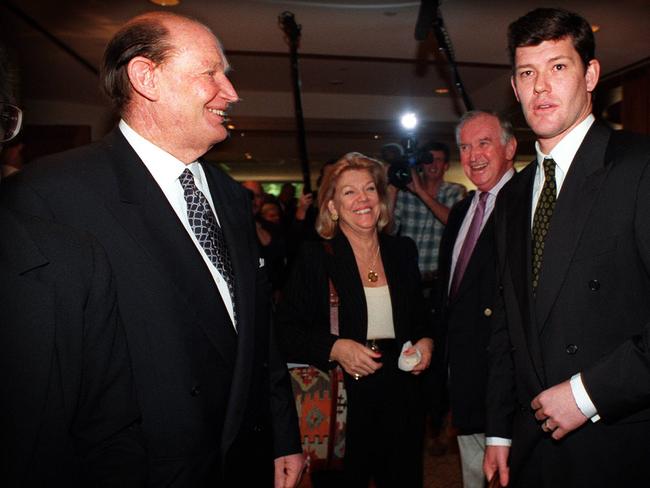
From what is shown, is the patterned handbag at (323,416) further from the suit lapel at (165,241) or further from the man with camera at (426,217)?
the man with camera at (426,217)

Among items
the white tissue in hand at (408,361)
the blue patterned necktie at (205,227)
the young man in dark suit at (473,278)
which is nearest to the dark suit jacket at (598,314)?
the young man in dark suit at (473,278)

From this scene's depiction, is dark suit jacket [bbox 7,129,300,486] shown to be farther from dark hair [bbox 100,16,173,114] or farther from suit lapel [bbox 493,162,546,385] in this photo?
suit lapel [bbox 493,162,546,385]

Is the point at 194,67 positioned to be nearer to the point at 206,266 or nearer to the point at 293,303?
the point at 206,266

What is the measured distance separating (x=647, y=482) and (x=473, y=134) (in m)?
1.73

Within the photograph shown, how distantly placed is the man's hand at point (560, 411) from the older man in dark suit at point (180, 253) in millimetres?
762

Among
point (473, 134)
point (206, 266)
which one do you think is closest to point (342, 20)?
point (473, 134)

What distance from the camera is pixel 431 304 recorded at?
2.51 meters

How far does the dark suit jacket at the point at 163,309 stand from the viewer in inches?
46.4

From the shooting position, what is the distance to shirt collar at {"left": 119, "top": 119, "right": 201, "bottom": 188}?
4.48ft

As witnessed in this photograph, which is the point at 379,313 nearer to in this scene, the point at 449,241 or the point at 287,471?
the point at 449,241

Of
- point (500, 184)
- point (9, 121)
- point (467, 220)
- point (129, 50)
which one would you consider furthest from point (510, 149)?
point (9, 121)

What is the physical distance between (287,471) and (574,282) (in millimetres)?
1020

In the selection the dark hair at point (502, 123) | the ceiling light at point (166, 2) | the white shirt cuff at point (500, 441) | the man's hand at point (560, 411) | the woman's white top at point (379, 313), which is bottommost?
the white shirt cuff at point (500, 441)

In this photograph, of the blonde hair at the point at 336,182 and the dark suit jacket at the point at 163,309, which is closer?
the dark suit jacket at the point at 163,309
